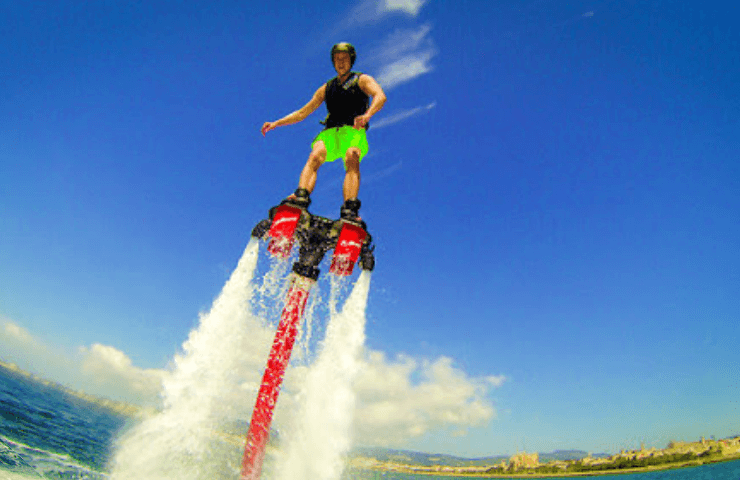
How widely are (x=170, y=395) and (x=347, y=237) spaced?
245cm

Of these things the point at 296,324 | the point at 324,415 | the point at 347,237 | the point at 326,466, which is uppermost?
the point at 347,237

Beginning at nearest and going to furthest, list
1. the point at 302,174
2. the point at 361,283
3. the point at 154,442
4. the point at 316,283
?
1. the point at 154,442
2. the point at 316,283
3. the point at 361,283
4. the point at 302,174

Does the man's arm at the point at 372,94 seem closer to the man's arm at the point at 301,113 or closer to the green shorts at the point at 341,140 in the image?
the green shorts at the point at 341,140

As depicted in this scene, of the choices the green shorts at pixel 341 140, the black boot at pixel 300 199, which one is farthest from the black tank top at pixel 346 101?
the black boot at pixel 300 199

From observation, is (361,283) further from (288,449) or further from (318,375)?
(288,449)

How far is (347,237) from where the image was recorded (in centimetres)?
416

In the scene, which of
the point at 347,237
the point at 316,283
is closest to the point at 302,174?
the point at 347,237

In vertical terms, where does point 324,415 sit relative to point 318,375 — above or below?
below

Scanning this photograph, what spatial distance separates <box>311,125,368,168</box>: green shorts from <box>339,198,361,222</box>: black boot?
0.65m

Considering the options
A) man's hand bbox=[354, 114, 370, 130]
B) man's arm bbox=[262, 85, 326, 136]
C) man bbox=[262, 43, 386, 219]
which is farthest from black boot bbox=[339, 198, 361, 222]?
man's arm bbox=[262, 85, 326, 136]

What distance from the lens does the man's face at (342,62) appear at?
4844 millimetres

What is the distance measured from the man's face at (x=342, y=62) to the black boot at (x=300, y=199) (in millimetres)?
1760

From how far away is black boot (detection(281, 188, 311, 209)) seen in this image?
4.25 m

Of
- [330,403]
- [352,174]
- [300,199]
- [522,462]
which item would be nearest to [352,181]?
[352,174]
